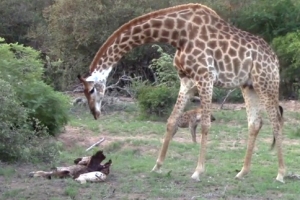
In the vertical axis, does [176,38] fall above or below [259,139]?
above

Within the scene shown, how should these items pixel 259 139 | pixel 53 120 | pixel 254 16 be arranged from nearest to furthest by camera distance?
pixel 53 120 < pixel 259 139 < pixel 254 16

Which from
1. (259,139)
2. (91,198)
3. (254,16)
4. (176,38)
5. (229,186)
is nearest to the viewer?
(91,198)

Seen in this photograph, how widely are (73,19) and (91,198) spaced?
14.4 metres

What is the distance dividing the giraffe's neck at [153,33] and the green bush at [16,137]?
1191mm

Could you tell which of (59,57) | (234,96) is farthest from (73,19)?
(234,96)

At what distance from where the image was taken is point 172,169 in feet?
31.8

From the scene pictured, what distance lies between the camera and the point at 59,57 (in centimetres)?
2258

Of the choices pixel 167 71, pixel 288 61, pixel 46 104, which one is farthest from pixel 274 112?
pixel 288 61

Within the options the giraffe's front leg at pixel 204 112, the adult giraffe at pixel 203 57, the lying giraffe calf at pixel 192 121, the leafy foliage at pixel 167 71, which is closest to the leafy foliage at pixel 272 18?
the leafy foliage at pixel 167 71

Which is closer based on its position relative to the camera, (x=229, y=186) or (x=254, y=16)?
(x=229, y=186)

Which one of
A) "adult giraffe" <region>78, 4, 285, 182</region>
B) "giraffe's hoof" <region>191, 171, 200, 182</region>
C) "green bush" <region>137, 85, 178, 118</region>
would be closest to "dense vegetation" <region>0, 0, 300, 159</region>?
"green bush" <region>137, 85, 178, 118</region>

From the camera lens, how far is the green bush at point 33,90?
1148 cm

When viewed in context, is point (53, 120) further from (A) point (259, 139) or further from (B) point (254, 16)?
(B) point (254, 16)

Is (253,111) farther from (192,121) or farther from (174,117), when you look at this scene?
(192,121)
